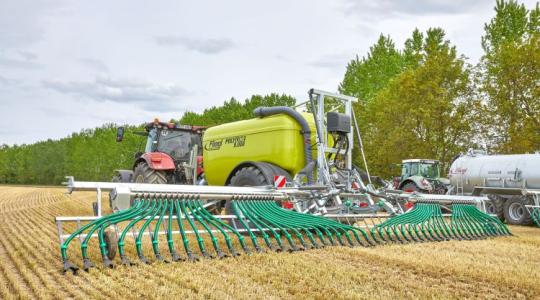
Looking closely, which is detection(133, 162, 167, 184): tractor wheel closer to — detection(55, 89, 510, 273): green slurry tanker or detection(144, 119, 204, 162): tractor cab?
detection(144, 119, 204, 162): tractor cab

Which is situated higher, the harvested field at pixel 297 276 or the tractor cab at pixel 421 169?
the tractor cab at pixel 421 169

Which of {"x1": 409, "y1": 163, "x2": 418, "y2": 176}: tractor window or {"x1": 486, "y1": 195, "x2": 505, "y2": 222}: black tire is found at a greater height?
{"x1": 409, "y1": 163, "x2": 418, "y2": 176}: tractor window

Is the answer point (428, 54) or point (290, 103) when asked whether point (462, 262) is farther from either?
point (290, 103)

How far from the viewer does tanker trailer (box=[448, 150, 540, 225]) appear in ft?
41.4

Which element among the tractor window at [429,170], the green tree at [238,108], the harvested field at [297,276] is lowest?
the harvested field at [297,276]

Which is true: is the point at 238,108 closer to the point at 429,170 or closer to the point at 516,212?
the point at 429,170

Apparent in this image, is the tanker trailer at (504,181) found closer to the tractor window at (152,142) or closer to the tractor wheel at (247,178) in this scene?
the tractor wheel at (247,178)

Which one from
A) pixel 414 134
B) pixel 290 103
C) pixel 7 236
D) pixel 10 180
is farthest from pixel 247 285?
pixel 10 180

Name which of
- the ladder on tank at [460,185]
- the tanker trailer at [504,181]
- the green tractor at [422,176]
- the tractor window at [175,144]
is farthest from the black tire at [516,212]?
the tractor window at [175,144]

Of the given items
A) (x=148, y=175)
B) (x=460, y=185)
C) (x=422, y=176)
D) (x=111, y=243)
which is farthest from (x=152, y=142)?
(x=422, y=176)

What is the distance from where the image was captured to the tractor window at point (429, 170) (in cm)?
1773

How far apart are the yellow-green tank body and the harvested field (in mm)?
2391

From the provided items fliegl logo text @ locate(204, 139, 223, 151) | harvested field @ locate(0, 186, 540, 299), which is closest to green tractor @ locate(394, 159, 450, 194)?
fliegl logo text @ locate(204, 139, 223, 151)

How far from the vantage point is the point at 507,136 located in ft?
63.0
